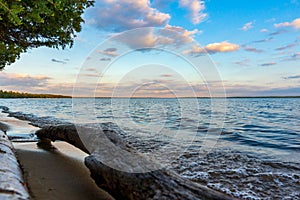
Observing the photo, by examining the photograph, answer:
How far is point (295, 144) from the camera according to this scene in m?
9.34

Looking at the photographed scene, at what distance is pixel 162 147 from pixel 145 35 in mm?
4324

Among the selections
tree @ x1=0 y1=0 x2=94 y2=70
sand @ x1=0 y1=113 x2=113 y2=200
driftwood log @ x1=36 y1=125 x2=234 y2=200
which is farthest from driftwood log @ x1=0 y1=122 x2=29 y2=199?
Result: tree @ x1=0 y1=0 x2=94 y2=70

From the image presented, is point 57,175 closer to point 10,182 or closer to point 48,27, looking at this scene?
point 10,182

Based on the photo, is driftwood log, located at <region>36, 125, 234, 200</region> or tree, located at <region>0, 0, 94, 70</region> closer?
driftwood log, located at <region>36, 125, 234, 200</region>

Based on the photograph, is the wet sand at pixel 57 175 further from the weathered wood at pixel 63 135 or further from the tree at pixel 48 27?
the tree at pixel 48 27

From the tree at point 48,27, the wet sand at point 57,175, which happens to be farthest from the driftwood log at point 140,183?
the tree at point 48,27

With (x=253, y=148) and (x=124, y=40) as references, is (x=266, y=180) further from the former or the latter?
(x=124, y=40)

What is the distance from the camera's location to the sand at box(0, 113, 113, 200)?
11.7 ft

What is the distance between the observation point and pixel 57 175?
175 inches

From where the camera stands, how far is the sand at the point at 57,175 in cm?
358

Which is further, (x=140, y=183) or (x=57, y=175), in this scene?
(x=57, y=175)

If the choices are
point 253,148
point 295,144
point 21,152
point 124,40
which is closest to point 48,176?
point 21,152

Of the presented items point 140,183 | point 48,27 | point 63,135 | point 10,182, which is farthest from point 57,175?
point 48,27

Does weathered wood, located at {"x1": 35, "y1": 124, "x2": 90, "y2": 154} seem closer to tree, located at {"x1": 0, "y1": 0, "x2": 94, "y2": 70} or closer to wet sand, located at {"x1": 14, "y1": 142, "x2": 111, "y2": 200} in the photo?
wet sand, located at {"x1": 14, "y1": 142, "x2": 111, "y2": 200}
